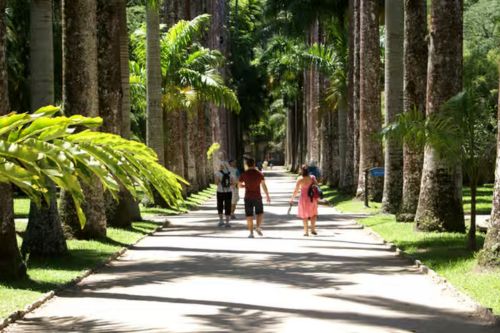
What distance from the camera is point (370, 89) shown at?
1214 inches

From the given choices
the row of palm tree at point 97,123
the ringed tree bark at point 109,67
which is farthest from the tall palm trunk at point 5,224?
the ringed tree bark at point 109,67

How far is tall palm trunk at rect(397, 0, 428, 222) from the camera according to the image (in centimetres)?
2127

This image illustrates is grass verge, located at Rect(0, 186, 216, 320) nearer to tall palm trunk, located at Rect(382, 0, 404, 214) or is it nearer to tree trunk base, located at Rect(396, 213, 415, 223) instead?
tree trunk base, located at Rect(396, 213, 415, 223)

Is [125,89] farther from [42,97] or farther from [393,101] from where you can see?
[42,97]

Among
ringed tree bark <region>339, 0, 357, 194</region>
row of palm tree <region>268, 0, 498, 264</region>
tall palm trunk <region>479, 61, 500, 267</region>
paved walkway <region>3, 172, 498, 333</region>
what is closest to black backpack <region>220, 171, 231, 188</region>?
row of palm tree <region>268, 0, 498, 264</region>

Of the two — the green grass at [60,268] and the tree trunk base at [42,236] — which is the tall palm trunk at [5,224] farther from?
the tree trunk base at [42,236]

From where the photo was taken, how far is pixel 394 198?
2500 centimetres

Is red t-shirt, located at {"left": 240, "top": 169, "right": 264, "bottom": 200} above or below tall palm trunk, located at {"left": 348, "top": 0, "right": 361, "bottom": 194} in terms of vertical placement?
below

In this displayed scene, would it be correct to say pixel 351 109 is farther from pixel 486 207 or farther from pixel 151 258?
pixel 151 258

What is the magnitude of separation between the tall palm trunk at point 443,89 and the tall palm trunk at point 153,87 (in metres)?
14.1

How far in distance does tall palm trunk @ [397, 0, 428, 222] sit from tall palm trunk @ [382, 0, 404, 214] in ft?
10.1

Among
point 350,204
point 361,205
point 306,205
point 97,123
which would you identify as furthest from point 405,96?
point 97,123

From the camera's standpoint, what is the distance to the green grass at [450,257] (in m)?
11.1

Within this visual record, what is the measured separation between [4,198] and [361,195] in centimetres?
2167
